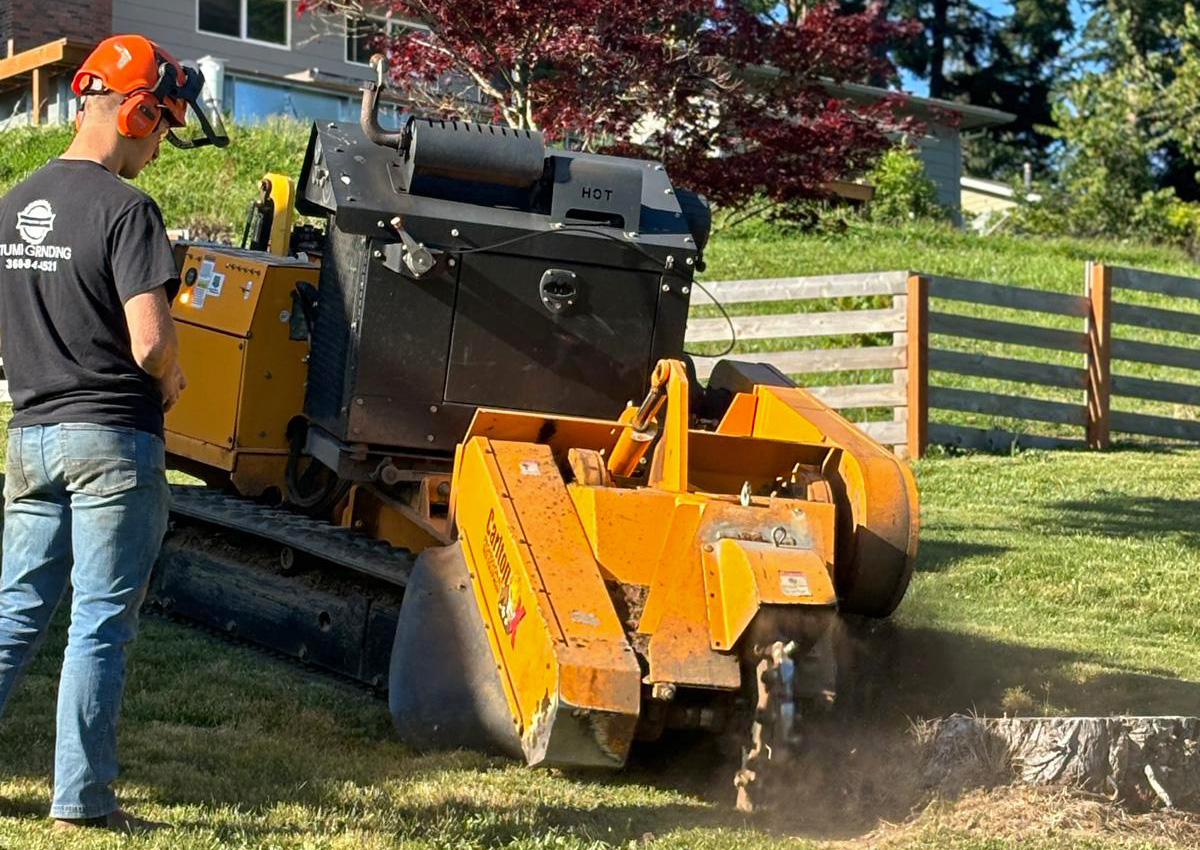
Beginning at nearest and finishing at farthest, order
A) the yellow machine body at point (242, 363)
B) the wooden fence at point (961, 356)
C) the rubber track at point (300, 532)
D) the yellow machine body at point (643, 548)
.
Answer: the yellow machine body at point (643, 548) < the rubber track at point (300, 532) < the yellow machine body at point (242, 363) < the wooden fence at point (961, 356)

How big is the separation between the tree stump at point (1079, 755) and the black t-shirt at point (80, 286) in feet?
8.31

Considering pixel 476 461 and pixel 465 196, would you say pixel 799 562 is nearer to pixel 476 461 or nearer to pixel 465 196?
pixel 476 461

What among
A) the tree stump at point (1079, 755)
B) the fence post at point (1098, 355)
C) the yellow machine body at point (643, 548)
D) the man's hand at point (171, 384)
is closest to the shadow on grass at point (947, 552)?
the yellow machine body at point (643, 548)

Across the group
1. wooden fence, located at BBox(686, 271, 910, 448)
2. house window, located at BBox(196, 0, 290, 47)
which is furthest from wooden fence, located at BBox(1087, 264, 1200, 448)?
house window, located at BBox(196, 0, 290, 47)

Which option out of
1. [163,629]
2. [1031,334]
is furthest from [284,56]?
[163,629]

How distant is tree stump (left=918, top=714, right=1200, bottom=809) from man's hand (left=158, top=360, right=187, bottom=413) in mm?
2491

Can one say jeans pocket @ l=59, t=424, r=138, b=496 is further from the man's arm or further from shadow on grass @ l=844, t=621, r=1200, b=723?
shadow on grass @ l=844, t=621, r=1200, b=723

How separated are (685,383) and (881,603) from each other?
1.00 meters

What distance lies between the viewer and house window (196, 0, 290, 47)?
24922 mm

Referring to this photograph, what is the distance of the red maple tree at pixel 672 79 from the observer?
8.90 m

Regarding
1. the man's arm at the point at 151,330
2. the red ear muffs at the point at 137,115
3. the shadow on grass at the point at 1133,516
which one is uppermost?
the red ear muffs at the point at 137,115

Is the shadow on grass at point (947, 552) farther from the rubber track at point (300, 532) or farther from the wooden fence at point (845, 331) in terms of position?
the rubber track at point (300, 532)

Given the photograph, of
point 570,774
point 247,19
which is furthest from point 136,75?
point 247,19

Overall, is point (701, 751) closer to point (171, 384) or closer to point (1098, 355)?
point (171, 384)
